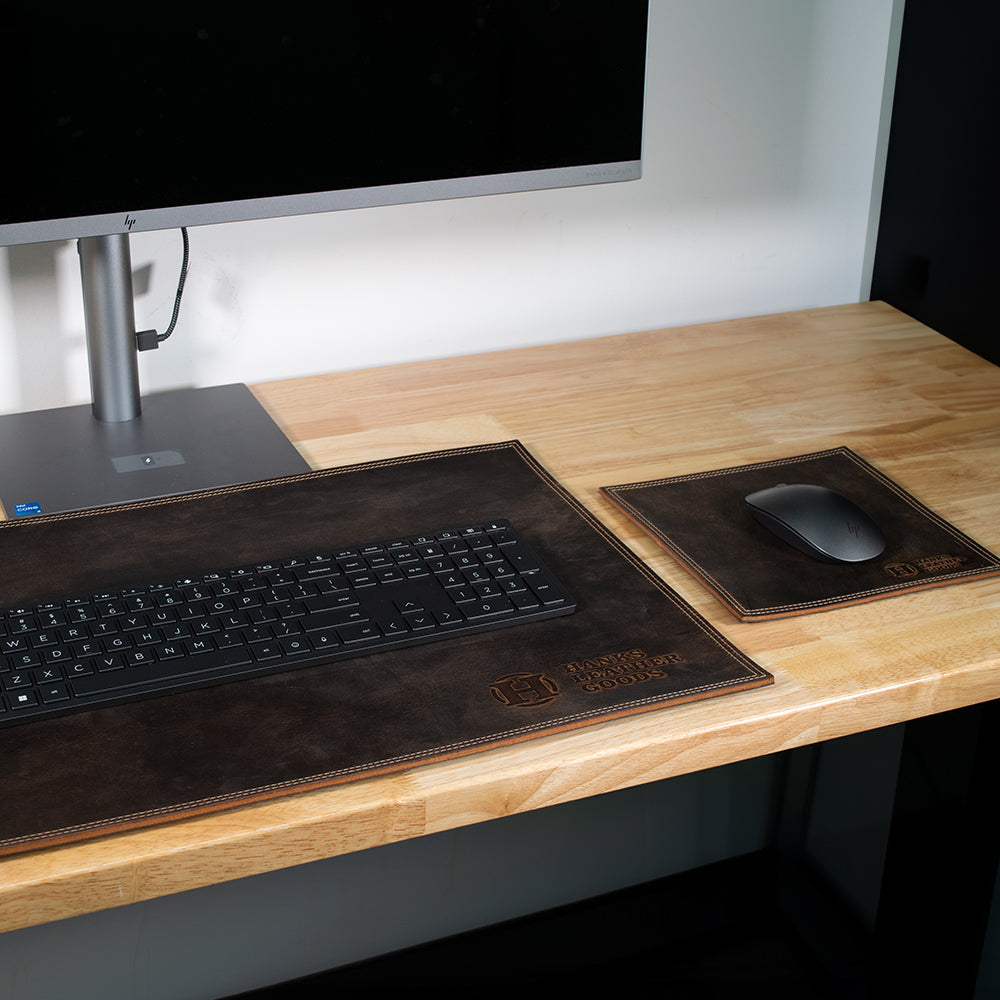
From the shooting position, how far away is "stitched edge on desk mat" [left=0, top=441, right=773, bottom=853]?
2.30 feet

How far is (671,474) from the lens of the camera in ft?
3.54

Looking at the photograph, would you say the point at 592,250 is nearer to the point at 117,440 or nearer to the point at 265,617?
the point at 117,440

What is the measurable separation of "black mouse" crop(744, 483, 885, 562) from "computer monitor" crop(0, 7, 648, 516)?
0.34 metres

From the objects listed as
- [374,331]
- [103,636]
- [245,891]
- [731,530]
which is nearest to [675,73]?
[374,331]

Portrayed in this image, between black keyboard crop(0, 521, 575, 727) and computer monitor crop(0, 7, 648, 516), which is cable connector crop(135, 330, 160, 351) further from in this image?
black keyboard crop(0, 521, 575, 727)

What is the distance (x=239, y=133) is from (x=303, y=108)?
0.05m

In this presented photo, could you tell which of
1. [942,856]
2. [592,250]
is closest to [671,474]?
[592,250]

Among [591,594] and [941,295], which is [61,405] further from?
[941,295]

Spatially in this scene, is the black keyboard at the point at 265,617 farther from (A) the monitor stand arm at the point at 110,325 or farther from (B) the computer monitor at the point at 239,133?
(A) the monitor stand arm at the point at 110,325

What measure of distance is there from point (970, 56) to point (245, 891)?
3.99 feet

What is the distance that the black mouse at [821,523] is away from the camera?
3.07 feet

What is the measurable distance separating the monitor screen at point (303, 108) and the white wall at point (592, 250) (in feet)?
0.79

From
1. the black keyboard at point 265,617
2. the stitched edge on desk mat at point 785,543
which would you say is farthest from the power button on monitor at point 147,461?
the stitched edge on desk mat at point 785,543

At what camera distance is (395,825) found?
0.71 meters
